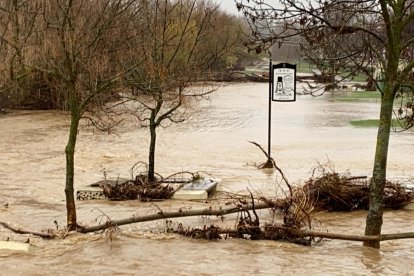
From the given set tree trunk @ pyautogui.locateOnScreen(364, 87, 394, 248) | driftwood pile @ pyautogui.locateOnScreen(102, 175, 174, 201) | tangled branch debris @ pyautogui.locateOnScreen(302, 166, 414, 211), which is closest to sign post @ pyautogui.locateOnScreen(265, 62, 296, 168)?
driftwood pile @ pyautogui.locateOnScreen(102, 175, 174, 201)

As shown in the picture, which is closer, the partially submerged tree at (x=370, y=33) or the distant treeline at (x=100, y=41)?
the partially submerged tree at (x=370, y=33)

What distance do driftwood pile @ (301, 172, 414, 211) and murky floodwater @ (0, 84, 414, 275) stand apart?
32 centimetres

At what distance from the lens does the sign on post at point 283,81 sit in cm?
2266

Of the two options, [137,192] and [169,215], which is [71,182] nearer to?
[169,215]

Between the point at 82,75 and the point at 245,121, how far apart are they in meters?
24.7

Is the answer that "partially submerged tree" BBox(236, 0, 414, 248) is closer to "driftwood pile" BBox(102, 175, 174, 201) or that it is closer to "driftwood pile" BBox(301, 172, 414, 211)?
"driftwood pile" BBox(301, 172, 414, 211)

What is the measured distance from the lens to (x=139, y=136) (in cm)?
3186

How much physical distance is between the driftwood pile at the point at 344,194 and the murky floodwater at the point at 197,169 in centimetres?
32

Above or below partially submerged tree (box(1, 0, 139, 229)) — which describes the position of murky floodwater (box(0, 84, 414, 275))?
below

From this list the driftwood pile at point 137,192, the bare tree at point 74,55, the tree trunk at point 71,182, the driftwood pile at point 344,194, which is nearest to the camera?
the tree trunk at point 71,182

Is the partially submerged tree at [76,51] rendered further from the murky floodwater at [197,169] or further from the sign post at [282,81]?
the sign post at [282,81]

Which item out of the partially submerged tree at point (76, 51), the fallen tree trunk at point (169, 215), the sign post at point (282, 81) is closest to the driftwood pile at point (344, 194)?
the fallen tree trunk at point (169, 215)

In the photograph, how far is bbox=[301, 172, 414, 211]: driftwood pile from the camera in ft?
47.2

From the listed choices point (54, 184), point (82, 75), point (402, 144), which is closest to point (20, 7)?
point (54, 184)
